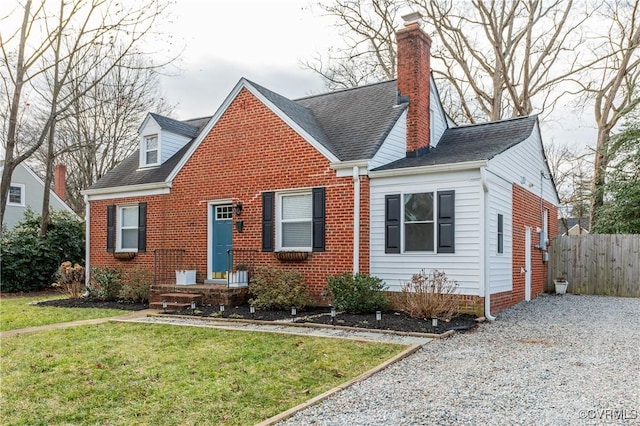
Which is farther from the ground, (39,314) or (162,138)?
(162,138)

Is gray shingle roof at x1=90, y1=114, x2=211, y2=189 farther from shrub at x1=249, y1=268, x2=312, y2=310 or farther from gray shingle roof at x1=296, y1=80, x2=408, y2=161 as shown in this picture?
shrub at x1=249, y1=268, x2=312, y2=310

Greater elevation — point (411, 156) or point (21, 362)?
point (411, 156)

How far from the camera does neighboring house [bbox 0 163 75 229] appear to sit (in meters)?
25.3

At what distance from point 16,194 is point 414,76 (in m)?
23.0

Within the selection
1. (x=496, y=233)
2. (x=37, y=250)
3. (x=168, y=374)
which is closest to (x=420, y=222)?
(x=496, y=233)

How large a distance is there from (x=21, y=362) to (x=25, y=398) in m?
1.73

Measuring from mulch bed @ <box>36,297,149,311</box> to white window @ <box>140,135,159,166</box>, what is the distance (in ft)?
15.4

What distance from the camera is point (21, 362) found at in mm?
6312

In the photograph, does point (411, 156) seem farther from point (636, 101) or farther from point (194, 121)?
point (636, 101)

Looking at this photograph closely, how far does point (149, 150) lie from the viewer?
51.6ft

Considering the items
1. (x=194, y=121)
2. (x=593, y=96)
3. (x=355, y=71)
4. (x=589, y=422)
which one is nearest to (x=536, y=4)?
(x=593, y=96)

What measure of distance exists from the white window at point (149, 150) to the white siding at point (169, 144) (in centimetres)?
39

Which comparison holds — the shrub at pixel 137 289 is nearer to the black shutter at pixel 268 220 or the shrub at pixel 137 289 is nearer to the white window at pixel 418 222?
the black shutter at pixel 268 220

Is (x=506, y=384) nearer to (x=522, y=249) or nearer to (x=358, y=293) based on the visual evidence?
(x=358, y=293)
